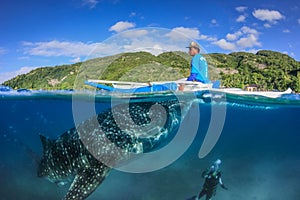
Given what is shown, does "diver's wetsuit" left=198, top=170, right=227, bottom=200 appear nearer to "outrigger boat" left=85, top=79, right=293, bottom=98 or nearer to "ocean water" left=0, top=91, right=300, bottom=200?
"ocean water" left=0, top=91, right=300, bottom=200

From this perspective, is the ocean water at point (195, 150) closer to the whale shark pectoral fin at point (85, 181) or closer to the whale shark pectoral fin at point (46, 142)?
the whale shark pectoral fin at point (46, 142)

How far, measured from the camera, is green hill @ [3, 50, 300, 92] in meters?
7.88

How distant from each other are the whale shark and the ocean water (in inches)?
50.8

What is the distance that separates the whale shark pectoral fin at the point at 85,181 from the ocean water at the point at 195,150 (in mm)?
2600

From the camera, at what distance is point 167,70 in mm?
8438

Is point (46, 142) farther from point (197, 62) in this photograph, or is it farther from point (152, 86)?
point (197, 62)

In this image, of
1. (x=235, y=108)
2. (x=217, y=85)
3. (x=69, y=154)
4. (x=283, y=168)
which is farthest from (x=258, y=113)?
(x=69, y=154)

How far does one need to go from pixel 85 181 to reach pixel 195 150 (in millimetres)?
8961

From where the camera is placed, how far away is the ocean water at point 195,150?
35.7 feet

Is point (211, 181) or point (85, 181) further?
point (211, 181)

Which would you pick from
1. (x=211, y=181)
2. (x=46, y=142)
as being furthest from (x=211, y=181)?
(x=46, y=142)

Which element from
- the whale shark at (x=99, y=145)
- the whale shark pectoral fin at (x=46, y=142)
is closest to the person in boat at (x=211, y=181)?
the whale shark at (x=99, y=145)

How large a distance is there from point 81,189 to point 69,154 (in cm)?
95

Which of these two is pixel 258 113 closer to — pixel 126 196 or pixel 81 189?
pixel 126 196
